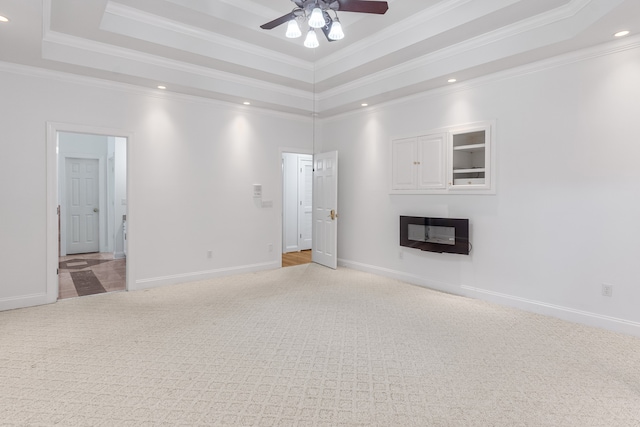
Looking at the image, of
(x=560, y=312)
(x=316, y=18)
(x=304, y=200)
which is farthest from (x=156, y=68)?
(x=560, y=312)

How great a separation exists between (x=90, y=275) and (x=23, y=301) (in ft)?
5.19

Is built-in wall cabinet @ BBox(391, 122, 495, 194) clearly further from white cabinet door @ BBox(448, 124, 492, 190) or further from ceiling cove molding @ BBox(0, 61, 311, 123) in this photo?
ceiling cove molding @ BBox(0, 61, 311, 123)

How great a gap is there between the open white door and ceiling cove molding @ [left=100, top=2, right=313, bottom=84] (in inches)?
58.0

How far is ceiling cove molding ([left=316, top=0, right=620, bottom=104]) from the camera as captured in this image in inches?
126

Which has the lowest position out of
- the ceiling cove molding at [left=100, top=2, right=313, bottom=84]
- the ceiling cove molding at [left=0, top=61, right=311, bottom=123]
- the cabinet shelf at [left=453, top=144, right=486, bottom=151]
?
the cabinet shelf at [left=453, top=144, right=486, bottom=151]

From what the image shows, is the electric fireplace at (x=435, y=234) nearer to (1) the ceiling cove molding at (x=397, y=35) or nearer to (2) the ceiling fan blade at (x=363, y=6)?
(1) the ceiling cove molding at (x=397, y=35)

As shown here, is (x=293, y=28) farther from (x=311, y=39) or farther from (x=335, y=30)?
(x=335, y=30)

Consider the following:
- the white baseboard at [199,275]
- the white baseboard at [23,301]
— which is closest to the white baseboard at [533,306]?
the white baseboard at [199,275]

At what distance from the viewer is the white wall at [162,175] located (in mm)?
3924

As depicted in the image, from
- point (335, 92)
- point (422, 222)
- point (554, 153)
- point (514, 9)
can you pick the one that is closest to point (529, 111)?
point (554, 153)

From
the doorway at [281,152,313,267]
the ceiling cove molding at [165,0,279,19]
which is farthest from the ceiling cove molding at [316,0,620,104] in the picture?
the doorway at [281,152,313,267]

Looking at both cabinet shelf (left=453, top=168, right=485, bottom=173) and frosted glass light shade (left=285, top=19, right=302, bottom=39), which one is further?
cabinet shelf (left=453, top=168, right=485, bottom=173)

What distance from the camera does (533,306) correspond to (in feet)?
12.7

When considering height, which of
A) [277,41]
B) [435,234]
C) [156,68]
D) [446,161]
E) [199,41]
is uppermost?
[277,41]
